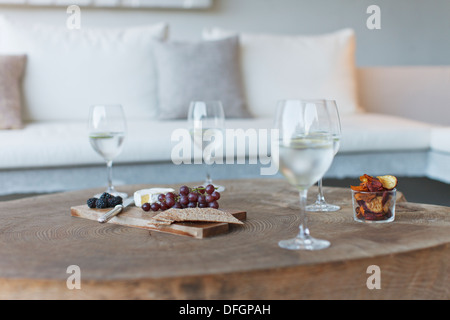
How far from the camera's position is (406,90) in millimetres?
3451

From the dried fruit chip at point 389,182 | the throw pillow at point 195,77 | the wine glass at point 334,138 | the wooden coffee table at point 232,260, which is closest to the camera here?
the wooden coffee table at point 232,260

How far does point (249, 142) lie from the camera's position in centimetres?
229

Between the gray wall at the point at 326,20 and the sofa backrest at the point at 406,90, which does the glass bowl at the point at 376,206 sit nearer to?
the sofa backrest at the point at 406,90

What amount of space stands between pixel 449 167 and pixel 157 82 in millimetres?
1552

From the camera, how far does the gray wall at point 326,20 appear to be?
3.52m

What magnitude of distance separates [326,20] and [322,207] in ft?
10.4

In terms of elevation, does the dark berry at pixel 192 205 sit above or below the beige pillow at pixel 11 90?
below

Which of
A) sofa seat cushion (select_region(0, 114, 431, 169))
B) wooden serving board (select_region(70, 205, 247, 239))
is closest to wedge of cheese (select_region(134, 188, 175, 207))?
wooden serving board (select_region(70, 205, 247, 239))

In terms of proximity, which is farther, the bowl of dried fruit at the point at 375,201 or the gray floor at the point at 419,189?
the gray floor at the point at 419,189

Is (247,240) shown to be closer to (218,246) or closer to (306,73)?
(218,246)

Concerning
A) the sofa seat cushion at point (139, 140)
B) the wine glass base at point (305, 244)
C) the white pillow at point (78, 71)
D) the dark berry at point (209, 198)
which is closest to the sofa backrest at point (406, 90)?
the sofa seat cushion at point (139, 140)

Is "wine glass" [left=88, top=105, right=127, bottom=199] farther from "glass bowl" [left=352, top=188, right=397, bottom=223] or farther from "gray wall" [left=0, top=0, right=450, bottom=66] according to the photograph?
"gray wall" [left=0, top=0, right=450, bottom=66]

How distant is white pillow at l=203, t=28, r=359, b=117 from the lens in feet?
9.98

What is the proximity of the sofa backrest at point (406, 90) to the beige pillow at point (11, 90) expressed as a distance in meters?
2.02
